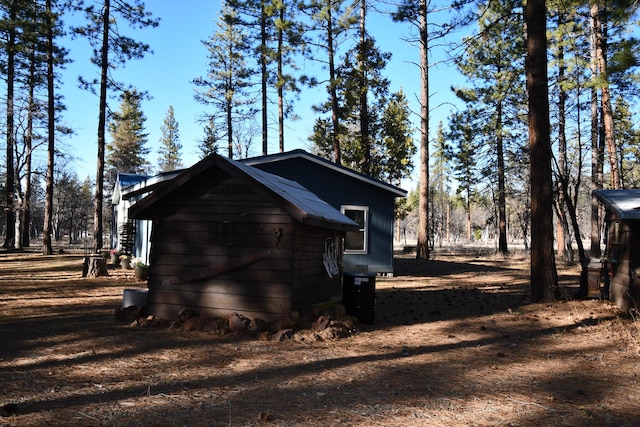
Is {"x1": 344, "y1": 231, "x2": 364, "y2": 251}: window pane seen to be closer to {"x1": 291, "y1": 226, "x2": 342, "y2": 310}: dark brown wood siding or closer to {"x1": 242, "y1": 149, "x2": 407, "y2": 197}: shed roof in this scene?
{"x1": 242, "y1": 149, "x2": 407, "y2": 197}: shed roof

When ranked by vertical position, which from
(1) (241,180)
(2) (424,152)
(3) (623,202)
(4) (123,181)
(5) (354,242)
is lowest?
(5) (354,242)

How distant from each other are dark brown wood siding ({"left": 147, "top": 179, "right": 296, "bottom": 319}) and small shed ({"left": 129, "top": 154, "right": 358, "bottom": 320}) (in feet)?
0.06

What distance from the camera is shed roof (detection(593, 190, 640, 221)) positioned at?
911 cm

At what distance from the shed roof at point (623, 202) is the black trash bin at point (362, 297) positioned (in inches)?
208

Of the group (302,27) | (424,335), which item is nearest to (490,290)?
(424,335)

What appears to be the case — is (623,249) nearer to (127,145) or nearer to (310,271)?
(310,271)

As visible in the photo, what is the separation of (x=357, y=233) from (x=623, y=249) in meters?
9.41

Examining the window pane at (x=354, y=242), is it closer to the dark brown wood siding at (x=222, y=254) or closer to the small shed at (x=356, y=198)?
the small shed at (x=356, y=198)

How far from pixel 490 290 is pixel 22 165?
3386cm

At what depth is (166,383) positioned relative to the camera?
5.05m

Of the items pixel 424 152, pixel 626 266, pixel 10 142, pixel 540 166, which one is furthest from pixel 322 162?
pixel 10 142

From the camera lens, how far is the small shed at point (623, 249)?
9.39 metres

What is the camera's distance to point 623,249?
34.0 ft

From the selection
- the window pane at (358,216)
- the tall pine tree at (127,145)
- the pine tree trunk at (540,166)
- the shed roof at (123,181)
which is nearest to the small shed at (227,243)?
the pine tree trunk at (540,166)
